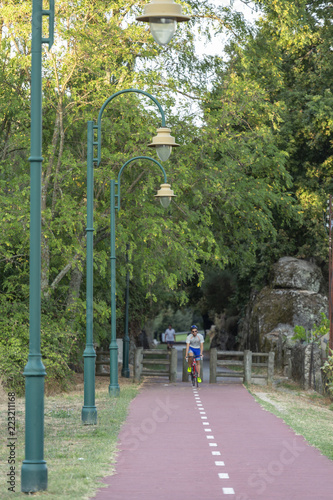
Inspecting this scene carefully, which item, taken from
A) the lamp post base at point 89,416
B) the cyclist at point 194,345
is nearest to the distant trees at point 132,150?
the cyclist at point 194,345

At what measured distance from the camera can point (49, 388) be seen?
25953 millimetres

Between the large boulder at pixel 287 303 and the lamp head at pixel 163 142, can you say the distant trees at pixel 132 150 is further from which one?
the lamp head at pixel 163 142

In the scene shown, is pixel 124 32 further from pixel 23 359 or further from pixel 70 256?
pixel 23 359

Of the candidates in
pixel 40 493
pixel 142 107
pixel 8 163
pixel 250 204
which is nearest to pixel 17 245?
pixel 8 163

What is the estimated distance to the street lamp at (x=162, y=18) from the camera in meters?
10.6

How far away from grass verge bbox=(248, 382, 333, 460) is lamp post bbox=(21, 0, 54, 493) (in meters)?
4.81

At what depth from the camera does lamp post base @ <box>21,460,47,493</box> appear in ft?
31.7

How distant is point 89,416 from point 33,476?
25.2 ft

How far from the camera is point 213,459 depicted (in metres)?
12.7

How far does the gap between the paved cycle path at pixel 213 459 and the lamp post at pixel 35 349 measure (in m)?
0.73

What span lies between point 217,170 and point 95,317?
21.1 feet

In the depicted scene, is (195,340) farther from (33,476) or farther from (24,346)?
(33,476)

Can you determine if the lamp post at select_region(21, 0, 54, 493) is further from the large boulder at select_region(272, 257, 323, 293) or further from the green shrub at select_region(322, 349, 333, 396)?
the large boulder at select_region(272, 257, 323, 293)

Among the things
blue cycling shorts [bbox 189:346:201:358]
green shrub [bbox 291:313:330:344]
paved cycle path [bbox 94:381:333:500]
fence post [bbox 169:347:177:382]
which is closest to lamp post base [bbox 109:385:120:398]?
paved cycle path [bbox 94:381:333:500]
